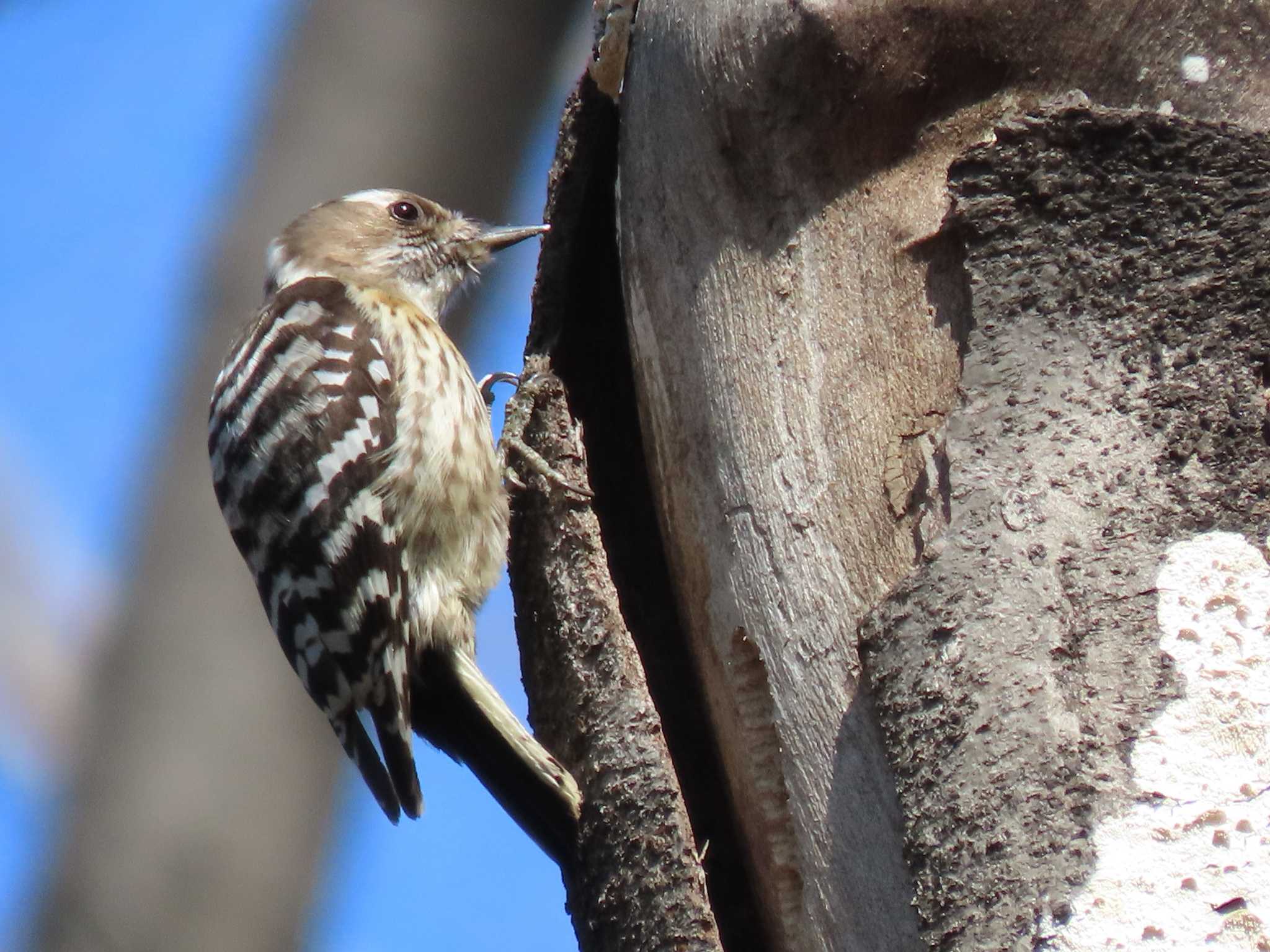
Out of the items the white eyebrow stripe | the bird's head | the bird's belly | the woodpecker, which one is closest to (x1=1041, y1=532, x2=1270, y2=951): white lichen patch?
the woodpecker

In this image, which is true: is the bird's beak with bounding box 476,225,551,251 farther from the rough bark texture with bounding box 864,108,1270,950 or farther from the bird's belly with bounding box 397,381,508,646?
the rough bark texture with bounding box 864,108,1270,950

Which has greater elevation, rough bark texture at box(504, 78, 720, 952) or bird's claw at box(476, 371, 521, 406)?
bird's claw at box(476, 371, 521, 406)

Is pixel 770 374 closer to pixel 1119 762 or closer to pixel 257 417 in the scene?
pixel 1119 762

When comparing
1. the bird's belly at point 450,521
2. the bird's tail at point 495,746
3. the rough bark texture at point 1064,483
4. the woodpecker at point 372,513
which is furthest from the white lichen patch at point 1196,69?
the bird's belly at point 450,521

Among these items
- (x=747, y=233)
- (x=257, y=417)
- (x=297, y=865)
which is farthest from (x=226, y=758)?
(x=747, y=233)

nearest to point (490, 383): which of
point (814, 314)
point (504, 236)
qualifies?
point (504, 236)
